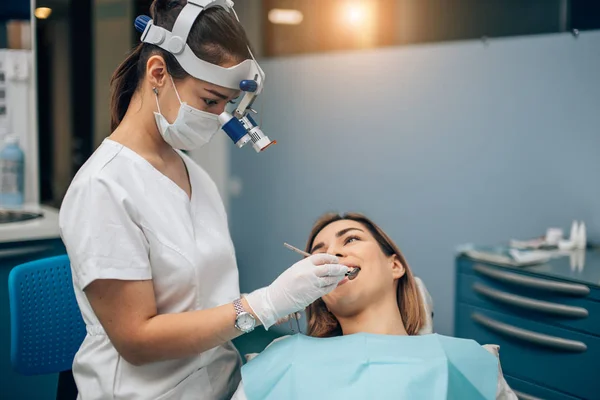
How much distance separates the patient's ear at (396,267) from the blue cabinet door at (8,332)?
3.95 feet

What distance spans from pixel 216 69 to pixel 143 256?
37cm

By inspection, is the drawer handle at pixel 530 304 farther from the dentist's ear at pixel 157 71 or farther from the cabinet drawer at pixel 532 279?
the dentist's ear at pixel 157 71

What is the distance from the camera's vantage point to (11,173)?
97.3 inches

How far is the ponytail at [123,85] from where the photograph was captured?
1300 millimetres

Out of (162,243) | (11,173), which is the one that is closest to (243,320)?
(162,243)

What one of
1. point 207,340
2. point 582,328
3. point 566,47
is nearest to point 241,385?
point 207,340

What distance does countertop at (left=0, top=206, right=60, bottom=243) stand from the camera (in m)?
2.12

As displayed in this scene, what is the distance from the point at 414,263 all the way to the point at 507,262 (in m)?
0.82

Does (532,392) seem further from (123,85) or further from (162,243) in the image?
(123,85)

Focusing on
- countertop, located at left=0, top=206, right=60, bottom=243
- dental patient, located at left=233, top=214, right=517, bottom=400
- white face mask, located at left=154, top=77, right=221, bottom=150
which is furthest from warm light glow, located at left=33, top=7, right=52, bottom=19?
dental patient, located at left=233, top=214, right=517, bottom=400

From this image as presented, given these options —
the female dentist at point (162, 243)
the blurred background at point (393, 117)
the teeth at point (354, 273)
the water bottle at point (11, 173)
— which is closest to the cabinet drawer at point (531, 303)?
the blurred background at point (393, 117)

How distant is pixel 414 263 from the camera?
114 inches

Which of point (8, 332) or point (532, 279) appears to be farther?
point (8, 332)

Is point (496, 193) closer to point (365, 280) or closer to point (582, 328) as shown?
point (582, 328)
